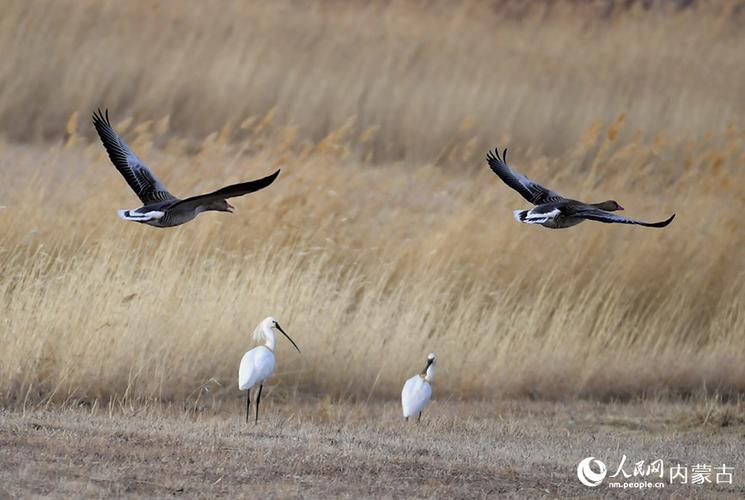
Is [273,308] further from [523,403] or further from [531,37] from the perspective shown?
[531,37]

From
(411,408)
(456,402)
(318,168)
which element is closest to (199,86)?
(318,168)

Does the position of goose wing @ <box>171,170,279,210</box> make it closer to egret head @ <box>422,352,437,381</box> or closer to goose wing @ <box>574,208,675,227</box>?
goose wing @ <box>574,208,675,227</box>

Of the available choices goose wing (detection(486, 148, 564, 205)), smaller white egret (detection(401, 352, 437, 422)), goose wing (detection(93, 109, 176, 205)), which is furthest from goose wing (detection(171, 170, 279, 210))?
smaller white egret (detection(401, 352, 437, 422))

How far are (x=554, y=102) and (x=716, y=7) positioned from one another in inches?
171

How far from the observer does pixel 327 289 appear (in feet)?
37.3

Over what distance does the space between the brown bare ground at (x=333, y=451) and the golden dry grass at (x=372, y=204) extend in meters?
0.72

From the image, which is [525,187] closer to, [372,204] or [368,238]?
[368,238]

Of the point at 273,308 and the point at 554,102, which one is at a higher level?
the point at 554,102

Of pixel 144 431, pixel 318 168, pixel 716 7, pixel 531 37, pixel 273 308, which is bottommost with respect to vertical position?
pixel 144 431

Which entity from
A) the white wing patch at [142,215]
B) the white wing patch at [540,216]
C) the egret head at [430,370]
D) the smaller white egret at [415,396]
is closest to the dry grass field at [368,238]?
the smaller white egret at [415,396]

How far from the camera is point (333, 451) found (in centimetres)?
794

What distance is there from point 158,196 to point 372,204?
6.24m

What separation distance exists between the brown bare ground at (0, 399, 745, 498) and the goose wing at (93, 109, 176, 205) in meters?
1.34

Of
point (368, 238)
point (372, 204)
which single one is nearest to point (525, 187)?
point (368, 238)
